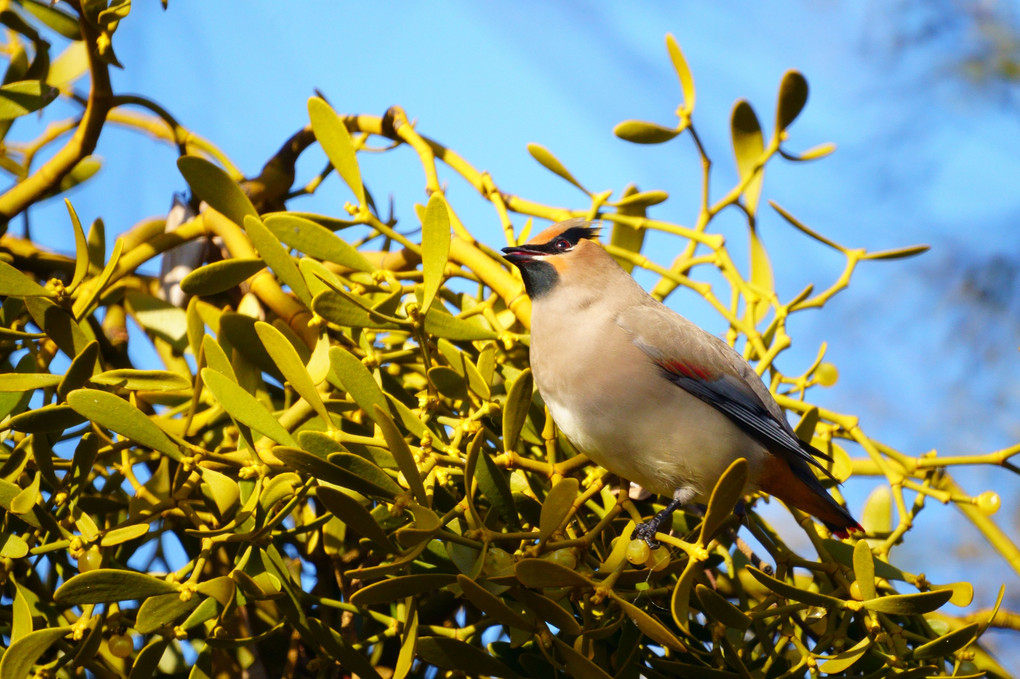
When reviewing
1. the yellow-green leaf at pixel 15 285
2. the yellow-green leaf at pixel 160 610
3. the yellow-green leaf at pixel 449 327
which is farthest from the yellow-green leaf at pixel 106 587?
the yellow-green leaf at pixel 449 327

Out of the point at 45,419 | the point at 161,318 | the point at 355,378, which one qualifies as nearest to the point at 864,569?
the point at 355,378

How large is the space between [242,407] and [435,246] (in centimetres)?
29

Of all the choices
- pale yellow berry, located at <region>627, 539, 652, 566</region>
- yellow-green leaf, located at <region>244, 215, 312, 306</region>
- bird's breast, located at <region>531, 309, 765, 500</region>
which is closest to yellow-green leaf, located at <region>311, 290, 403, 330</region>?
yellow-green leaf, located at <region>244, 215, 312, 306</region>

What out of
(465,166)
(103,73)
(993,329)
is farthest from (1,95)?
(993,329)

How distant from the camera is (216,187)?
116 cm

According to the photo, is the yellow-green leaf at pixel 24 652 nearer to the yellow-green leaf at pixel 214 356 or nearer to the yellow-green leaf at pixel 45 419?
the yellow-green leaf at pixel 45 419

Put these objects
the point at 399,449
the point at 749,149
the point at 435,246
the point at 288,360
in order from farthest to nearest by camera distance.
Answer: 1. the point at 749,149
2. the point at 435,246
3. the point at 288,360
4. the point at 399,449

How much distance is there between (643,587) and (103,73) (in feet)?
3.46

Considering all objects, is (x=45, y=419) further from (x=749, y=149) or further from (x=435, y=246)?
(x=749, y=149)

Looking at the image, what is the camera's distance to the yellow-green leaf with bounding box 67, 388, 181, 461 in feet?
3.17

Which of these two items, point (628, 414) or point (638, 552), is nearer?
point (638, 552)

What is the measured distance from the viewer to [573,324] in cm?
146

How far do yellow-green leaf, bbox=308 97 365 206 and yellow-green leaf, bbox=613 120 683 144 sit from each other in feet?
1.69

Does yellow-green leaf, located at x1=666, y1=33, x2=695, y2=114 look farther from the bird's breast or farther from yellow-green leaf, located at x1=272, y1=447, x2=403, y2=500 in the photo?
yellow-green leaf, located at x1=272, y1=447, x2=403, y2=500
